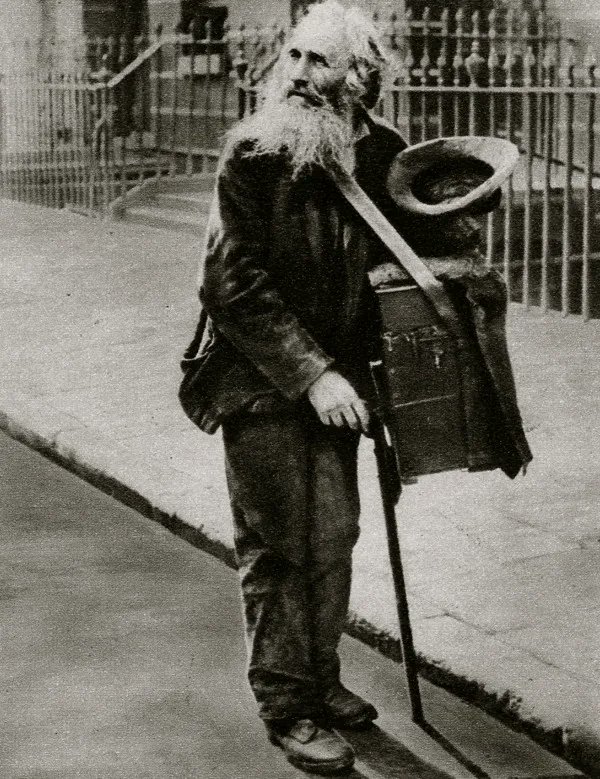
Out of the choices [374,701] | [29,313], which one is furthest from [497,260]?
[374,701]

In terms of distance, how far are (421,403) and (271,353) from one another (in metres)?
0.41

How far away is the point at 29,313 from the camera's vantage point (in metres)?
11.6

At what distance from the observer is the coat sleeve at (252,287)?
398 cm

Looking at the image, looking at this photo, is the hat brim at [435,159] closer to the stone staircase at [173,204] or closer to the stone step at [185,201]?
the stone staircase at [173,204]

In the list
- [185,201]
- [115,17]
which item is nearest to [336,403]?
[185,201]

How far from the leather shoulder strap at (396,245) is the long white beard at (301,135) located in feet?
0.19

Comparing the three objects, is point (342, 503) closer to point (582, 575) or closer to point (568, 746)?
point (568, 746)

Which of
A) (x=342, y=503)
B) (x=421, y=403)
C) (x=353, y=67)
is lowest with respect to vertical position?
(x=342, y=503)

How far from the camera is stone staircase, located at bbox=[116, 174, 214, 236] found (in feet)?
51.5

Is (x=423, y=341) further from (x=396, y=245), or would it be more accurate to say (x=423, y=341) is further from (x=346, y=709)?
(x=346, y=709)

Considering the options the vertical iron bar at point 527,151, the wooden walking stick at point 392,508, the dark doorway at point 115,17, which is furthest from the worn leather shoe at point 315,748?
the dark doorway at point 115,17

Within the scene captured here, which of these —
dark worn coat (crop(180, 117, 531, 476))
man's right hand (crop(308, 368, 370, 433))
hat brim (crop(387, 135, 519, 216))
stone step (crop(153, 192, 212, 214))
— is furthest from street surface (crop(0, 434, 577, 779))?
stone step (crop(153, 192, 212, 214))

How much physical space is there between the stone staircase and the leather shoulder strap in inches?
445

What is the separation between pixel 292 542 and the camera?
13.7 ft
